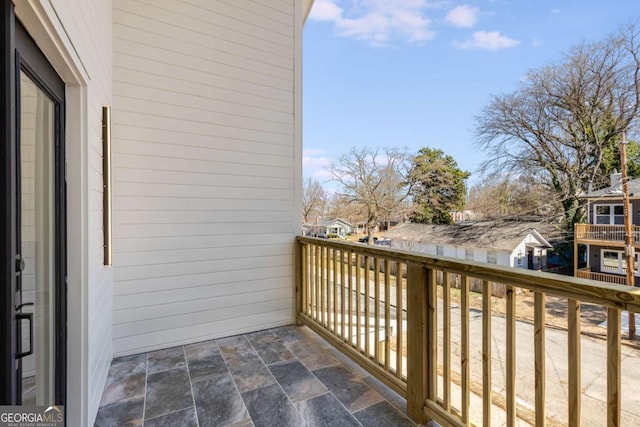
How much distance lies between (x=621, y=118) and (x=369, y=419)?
1370cm

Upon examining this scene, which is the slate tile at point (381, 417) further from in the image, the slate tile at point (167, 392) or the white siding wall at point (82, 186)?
the white siding wall at point (82, 186)

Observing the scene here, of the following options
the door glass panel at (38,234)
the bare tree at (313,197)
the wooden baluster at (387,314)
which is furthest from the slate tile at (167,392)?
the bare tree at (313,197)

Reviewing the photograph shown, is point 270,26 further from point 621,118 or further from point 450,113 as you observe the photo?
point 450,113

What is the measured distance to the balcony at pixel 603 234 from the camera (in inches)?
362

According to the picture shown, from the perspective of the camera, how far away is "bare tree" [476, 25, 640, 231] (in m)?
9.84

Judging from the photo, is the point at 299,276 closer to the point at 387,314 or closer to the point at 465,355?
the point at 387,314

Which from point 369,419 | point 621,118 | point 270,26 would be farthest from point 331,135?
point 369,419

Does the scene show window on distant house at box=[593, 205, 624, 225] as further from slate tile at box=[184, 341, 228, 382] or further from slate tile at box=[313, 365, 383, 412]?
slate tile at box=[184, 341, 228, 382]

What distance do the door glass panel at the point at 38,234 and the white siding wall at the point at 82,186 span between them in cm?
15

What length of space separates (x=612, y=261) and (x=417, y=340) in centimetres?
1228

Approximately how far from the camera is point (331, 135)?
16766mm

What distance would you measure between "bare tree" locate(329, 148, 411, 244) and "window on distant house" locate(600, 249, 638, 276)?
830cm

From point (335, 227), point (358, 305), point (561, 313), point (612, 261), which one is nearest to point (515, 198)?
point (612, 261)

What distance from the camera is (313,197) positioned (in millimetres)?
15102
